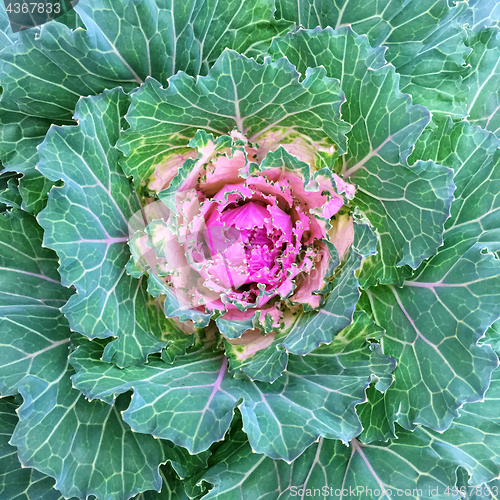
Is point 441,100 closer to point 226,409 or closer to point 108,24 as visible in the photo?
point 108,24

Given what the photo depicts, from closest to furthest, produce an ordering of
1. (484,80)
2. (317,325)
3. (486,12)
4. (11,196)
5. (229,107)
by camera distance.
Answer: (317,325) → (229,107) → (11,196) → (484,80) → (486,12)

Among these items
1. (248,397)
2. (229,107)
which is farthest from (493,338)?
(229,107)

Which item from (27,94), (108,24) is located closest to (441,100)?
(108,24)

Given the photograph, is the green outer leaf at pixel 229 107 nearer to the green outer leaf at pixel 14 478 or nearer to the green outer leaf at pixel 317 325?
the green outer leaf at pixel 317 325

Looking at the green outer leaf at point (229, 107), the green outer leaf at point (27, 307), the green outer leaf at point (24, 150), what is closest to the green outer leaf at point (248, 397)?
the green outer leaf at point (27, 307)

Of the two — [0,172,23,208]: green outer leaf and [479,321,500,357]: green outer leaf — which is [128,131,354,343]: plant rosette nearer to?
[0,172,23,208]: green outer leaf

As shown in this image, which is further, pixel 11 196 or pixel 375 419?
pixel 11 196

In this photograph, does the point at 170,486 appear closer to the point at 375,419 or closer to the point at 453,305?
the point at 375,419
